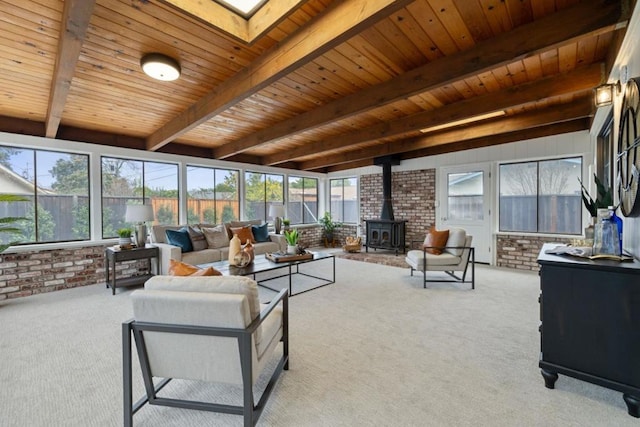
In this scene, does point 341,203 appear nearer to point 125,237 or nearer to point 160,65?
point 125,237

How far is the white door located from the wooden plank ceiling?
1.52 meters

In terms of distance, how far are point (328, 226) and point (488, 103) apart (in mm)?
5518

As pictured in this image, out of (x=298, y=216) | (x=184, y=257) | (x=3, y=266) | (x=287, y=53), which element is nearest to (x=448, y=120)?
(x=287, y=53)

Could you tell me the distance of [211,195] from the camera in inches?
247

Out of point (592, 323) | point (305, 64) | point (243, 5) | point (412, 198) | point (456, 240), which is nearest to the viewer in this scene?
point (592, 323)

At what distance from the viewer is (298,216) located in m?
8.33

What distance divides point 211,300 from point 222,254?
366 centimetres

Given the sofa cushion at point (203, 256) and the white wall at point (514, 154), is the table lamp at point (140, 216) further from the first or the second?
the white wall at point (514, 154)

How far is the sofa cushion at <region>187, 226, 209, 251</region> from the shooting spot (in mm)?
4902

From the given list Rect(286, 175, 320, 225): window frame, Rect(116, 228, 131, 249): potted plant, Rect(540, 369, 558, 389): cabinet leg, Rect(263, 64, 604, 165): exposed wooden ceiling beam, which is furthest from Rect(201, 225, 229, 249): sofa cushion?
Rect(540, 369, 558, 389): cabinet leg

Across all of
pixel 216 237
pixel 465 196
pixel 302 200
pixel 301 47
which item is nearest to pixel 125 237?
pixel 216 237

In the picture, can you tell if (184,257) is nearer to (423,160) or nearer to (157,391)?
(157,391)

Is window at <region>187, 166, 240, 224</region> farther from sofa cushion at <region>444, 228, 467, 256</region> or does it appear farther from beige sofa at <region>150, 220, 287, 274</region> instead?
sofa cushion at <region>444, 228, 467, 256</region>

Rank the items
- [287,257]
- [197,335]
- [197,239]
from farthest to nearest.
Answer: [197,239] → [287,257] → [197,335]
